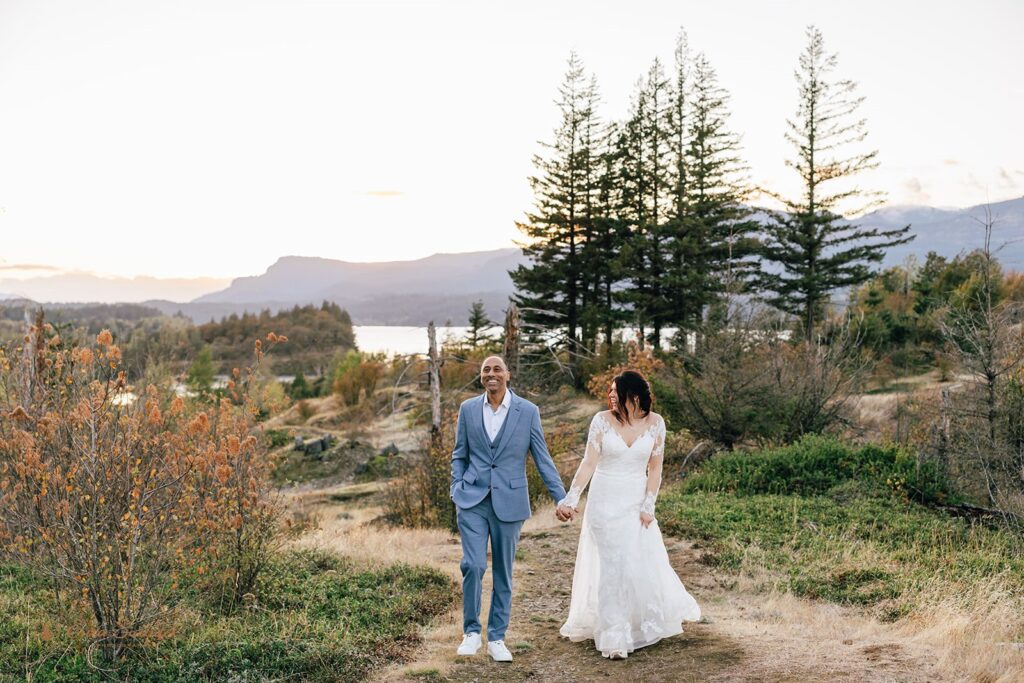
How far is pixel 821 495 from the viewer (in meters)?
12.5

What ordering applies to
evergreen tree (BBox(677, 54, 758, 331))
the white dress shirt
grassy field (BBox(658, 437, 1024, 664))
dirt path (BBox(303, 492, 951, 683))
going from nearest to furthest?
dirt path (BBox(303, 492, 951, 683)), the white dress shirt, grassy field (BBox(658, 437, 1024, 664)), evergreen tree (BBox(677, 54, 758, 331))

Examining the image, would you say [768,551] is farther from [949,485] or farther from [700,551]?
[949,485]

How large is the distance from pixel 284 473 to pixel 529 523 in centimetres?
1614

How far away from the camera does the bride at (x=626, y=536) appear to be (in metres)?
5.75

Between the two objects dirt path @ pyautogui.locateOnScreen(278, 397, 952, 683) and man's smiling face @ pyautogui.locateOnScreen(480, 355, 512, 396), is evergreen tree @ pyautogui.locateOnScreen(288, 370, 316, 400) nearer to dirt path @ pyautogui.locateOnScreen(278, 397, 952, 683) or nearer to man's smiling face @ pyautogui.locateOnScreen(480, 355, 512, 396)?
dirt path @ pyautogui.locateOnScreen(278, 397, 952, 683)

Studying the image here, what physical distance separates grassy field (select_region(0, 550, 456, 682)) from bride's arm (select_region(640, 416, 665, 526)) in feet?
6.78

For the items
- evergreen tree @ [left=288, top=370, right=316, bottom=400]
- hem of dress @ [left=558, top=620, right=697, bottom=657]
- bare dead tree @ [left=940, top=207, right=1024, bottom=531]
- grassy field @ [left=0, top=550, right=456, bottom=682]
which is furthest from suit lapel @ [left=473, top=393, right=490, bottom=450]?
evergreen tree @ [left=288, top=370, right=316, bottom=400]

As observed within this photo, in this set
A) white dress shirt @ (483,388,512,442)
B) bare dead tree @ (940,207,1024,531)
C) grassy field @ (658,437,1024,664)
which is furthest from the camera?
bare dead tree @ (940,207,1024,531)

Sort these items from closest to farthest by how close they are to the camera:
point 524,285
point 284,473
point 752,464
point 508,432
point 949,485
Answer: point 508,432
point 949,485
point 752,464
point 284,473
point 524,285

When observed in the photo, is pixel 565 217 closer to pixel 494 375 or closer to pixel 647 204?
pixel 647 204

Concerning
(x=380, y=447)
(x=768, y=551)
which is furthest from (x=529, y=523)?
(x=380, y=447)

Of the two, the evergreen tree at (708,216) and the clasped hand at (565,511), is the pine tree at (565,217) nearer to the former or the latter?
the evergreen tree at (708,216)

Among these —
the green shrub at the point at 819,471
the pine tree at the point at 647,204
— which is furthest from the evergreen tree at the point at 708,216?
the green shrub at the point at 819,471

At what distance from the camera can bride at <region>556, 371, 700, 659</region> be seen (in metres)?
5.75
